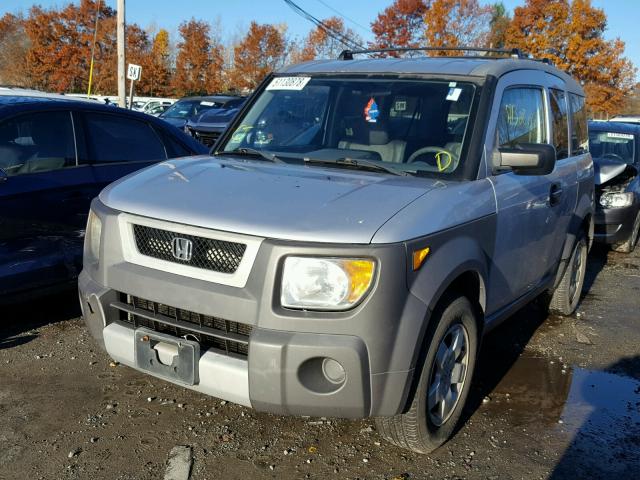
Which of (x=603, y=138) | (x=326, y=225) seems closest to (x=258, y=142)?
(x=326, y=225)

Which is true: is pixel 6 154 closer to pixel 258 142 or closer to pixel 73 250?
pixel 73 250

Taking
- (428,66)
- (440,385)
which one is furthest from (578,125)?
(440,385)

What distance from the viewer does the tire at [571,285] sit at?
5332 mm

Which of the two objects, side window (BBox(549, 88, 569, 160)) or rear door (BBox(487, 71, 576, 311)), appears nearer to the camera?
rear door (BBox(487, 71, 576, 311))

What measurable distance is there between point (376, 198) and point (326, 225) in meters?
0.37

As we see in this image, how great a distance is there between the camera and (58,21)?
2010 inches

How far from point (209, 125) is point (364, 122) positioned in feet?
35.1

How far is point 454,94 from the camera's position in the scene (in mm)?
3686

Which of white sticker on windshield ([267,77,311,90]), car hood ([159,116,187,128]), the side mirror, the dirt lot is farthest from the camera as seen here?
car hood ([159,116,187,128])

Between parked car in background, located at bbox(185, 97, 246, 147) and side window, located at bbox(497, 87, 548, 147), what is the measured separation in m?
9.61

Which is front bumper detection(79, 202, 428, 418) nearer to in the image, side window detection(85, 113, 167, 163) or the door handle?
the door handle

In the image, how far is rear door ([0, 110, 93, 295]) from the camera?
424cm

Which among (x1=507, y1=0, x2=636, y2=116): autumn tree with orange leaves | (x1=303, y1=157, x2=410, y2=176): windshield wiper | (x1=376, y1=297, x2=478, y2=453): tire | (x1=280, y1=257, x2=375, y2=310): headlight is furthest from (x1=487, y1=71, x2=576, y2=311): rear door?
(x1=507, y1=0, x2=636, y2=116): autumn tree with orange leaves

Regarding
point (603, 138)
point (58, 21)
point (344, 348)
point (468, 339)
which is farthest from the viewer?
point (58, 21)
